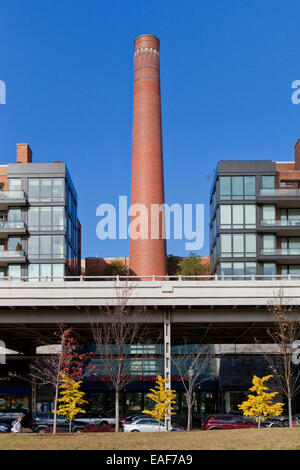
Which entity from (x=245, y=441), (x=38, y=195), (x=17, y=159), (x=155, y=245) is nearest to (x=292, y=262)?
(x=155, y=245)

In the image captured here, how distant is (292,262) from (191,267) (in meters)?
16.0

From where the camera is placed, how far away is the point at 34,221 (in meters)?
65.6

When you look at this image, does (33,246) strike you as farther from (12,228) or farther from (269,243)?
(269,243)

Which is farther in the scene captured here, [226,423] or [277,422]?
[277,422]

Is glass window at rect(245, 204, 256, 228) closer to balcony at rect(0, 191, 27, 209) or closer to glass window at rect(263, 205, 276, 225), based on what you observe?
glass window at rect(263, 205, 276, 225)

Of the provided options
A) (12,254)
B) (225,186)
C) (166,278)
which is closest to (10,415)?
(166,278)

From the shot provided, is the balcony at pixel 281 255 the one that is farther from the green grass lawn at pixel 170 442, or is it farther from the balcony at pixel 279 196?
the green grass lawn at pixel 170 442

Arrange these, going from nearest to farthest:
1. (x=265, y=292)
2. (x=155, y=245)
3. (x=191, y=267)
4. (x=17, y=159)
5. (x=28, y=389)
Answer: (x=265, y=292), (x=28, y=389), (x=155, y=245), (x=17, y=159), (x=191, y=267)

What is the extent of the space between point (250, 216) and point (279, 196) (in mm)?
3511

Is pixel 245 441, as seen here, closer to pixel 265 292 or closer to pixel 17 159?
pixel 265 292

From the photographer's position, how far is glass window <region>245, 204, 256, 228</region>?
65812 mm

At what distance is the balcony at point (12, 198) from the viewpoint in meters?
64.8

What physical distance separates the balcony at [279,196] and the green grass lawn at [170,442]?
42.4 meters
